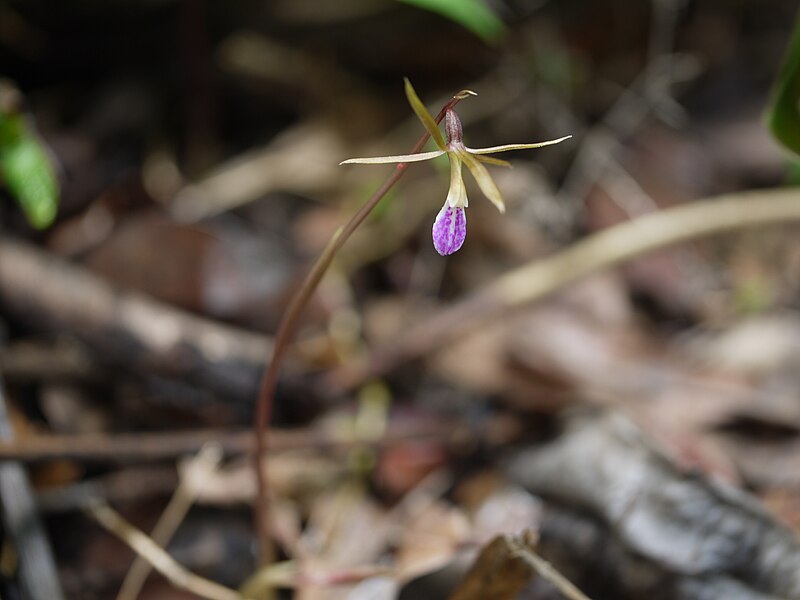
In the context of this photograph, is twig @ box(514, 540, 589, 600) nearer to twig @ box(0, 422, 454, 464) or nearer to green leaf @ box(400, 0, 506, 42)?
twig @ box(0, 422, 454, 464)

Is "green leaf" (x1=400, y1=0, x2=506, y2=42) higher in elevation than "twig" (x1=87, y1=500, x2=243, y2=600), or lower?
higher

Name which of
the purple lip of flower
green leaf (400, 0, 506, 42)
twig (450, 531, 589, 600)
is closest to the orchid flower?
the purple lip of flower

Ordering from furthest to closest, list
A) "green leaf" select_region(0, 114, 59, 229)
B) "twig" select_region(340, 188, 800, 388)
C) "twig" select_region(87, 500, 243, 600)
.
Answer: "twig" select_region(340, 188, 800, 388), "green leaf" select_region(0, 114, 59, 229), "twig" select_region(87, 500, 243, 600)

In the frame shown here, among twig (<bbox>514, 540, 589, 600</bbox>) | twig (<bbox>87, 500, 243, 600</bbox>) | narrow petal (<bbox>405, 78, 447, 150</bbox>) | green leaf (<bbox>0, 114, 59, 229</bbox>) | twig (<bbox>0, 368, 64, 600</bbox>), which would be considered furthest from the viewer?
green leaf (<bbox>0, 114, 59, 229</bbox>)

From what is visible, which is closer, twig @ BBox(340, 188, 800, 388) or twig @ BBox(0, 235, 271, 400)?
twig @ BBox(0, 235, 271, 400)

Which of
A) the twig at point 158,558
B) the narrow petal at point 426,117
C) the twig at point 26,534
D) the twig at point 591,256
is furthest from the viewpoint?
the twig at point 591,256

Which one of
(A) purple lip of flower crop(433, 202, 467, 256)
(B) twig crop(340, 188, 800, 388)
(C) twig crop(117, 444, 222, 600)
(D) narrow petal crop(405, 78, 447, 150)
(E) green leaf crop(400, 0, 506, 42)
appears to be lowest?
(A) purple lip of flower crop(433, 202, 467, 256)

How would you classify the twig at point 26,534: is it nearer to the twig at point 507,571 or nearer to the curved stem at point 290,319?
the curved stem at point 290,319

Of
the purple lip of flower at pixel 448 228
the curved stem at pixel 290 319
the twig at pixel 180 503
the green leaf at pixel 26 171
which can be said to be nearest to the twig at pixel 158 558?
the twig at pixel 180 503
